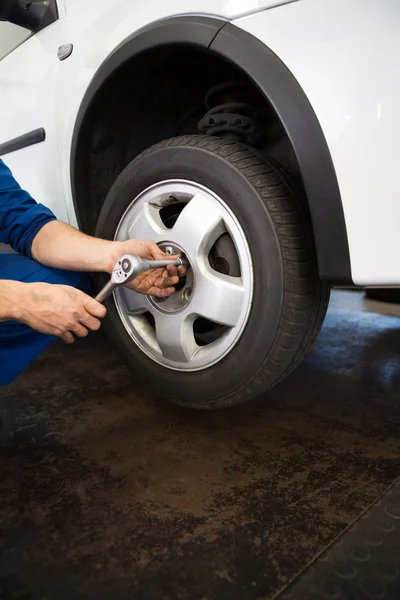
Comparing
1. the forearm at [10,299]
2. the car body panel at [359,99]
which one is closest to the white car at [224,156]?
the car body panel at [359,99]

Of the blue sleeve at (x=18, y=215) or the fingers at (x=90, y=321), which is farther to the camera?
the blue sleeve at (x=18, y=215)

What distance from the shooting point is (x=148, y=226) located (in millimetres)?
1022

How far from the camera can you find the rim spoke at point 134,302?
1.07m

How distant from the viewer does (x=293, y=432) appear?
3.45ft

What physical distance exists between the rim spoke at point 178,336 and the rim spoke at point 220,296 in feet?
0.23

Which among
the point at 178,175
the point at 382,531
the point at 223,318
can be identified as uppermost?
the point at 178,175

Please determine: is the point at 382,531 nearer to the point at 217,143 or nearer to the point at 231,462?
the point at 231,462

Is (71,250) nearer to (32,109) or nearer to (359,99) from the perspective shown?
(32,109)

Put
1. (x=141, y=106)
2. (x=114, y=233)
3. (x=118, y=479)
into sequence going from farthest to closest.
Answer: (x=141, y=106) < (x=114, y=233) < (x=118, y=479)

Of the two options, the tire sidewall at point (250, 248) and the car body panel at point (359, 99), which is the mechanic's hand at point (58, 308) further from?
the car body panel at point (359, 99)

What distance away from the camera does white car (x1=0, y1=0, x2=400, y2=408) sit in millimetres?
737

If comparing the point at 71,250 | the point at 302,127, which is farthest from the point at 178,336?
the point at 302,127

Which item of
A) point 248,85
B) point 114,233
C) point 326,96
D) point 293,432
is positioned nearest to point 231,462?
point 293,432

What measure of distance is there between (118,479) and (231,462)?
229 mm
